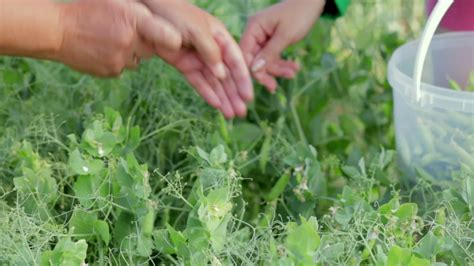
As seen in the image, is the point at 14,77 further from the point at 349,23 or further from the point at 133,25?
the point at 349,23

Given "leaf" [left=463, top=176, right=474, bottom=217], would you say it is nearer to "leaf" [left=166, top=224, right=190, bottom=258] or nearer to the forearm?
"leaf" [left=166, top=224, right=190, bottom=258]

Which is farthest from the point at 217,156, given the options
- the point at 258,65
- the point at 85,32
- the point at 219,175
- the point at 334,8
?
the point at 334,8

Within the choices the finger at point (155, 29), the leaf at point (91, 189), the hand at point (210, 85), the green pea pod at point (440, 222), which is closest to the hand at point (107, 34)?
the finger at point (155, 29)

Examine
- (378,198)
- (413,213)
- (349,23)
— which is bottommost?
(349,23)

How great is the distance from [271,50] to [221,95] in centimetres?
13

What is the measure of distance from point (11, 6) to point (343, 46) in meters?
0.87

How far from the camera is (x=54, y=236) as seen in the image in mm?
1089

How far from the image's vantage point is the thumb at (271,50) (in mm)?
1466

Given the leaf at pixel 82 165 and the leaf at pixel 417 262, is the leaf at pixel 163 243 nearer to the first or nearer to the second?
the leaf at pixel 82 165

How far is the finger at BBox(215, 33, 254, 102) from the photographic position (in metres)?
1.36

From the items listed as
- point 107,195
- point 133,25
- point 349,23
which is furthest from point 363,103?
point 107,195

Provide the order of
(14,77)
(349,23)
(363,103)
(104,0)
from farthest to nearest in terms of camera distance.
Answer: (349,23)
(363,103)
(14,77)
(104,0)

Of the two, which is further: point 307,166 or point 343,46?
point 343,46

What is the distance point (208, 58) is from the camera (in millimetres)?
1328
